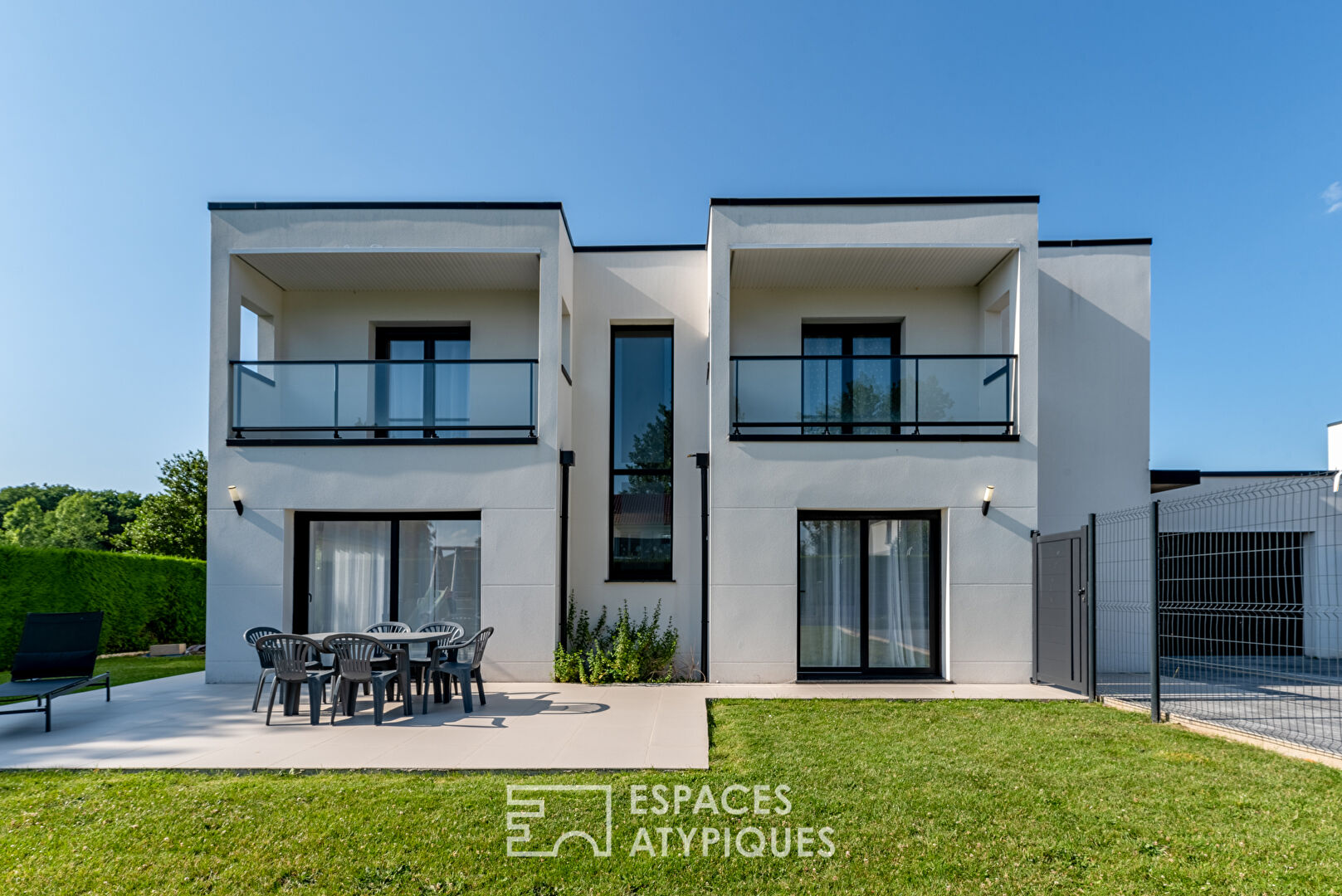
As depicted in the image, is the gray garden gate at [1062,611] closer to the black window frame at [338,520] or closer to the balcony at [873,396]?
the balcony at [873,396]

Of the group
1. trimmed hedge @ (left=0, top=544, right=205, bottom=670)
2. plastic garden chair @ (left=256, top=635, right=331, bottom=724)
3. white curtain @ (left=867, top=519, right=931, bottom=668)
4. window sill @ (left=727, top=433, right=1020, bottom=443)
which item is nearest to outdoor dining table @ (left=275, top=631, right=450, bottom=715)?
plastic garden chair @ (left=256, top=635, right=331, bottom=724)

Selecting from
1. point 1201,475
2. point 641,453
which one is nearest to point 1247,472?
point 1201,475

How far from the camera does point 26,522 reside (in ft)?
178

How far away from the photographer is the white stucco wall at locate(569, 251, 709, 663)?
10.5 m

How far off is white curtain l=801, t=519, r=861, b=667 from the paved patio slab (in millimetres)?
610

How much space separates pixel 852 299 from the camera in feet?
35.6

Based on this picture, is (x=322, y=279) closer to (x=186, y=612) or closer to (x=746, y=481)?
(x=746, y=481)

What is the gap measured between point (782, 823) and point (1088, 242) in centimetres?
952

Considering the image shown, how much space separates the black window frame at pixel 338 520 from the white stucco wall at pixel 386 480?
21cm

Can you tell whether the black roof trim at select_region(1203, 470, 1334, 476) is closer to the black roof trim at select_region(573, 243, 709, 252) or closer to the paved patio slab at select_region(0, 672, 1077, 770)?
the paved patio slab at select_region(0, 672, 1077, 770)

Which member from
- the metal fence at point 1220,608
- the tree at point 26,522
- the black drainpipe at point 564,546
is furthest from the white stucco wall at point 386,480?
the tree at point 26,522

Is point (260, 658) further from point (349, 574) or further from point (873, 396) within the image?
point (873, 396)

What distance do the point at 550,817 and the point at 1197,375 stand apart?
50.2ft

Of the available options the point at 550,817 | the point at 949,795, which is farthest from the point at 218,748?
the point at 949,795
